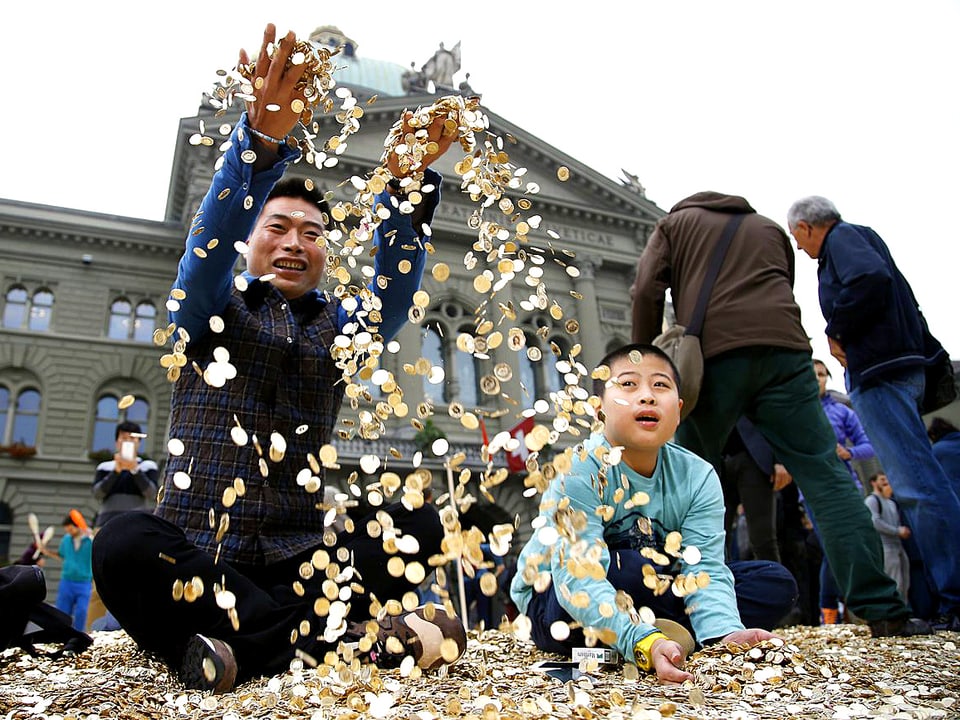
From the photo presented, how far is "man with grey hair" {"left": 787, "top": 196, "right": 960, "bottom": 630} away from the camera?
3.17 metres

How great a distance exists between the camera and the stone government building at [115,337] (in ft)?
62.5

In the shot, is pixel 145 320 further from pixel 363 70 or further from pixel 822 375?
pixel 822 375

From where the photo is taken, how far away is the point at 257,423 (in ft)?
7.57

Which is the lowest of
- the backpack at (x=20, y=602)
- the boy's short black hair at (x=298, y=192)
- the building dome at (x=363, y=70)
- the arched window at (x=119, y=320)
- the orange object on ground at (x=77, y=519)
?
the orange object on ground at (x=77, y=519)

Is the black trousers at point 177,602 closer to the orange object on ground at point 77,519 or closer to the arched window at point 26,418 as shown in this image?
the orange object on ground at point 77,519

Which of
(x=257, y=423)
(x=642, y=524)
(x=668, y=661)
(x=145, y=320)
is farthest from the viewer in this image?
(x=145, y=320)

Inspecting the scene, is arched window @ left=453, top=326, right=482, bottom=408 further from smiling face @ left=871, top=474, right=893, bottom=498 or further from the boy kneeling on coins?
the boy kneeling on coins

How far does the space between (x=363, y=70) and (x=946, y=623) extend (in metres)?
33.9

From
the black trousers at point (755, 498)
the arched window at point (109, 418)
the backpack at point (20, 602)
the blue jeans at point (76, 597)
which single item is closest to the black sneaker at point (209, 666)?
the backpack at point (20, 602)

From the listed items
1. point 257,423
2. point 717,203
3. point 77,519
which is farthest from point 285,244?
point 77,519

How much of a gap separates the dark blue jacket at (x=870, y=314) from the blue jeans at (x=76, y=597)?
729 centimetres

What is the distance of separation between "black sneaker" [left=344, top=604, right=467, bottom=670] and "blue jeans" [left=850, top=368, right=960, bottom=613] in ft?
7.39

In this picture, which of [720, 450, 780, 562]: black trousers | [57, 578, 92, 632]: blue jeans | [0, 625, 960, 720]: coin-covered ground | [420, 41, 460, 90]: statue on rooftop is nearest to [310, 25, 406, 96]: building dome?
[420, 41, 460, 90]: statue on rooftop

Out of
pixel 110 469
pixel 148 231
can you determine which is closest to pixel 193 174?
pixel 148 231
